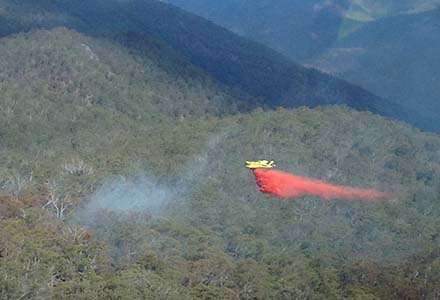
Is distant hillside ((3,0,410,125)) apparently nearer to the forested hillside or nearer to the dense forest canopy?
the dense forest canopy

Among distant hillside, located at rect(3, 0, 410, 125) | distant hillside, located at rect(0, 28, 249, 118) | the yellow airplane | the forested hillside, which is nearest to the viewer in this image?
the forested hillside

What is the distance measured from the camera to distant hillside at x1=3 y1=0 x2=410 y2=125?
487 ft

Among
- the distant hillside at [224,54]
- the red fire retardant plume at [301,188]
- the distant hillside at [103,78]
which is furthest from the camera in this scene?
the distant hillside at [224,54]

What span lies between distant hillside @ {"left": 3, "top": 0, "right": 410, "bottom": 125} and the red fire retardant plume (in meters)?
70.2

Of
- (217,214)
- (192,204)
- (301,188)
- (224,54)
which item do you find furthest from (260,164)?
(224,54)

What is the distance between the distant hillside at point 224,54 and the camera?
487 ft

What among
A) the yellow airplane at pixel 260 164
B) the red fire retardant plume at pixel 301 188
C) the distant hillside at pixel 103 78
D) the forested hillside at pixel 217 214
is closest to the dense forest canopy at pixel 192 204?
the forested hillside at pixel 217 214

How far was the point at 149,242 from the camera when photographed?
1941 inches

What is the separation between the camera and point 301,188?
64.9 m

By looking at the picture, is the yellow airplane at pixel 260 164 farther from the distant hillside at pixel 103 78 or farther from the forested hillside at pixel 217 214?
the distant hillside at pixel 103 78

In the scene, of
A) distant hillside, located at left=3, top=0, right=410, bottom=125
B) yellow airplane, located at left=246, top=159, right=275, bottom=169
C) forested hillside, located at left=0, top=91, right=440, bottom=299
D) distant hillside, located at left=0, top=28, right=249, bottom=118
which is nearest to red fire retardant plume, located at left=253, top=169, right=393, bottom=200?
yellow airplane, located at left=246, top=159, right=275, bottom=169

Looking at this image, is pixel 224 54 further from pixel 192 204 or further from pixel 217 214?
pixel 217 214

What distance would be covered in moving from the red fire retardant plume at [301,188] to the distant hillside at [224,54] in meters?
70.2

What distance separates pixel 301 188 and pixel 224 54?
94846mm
